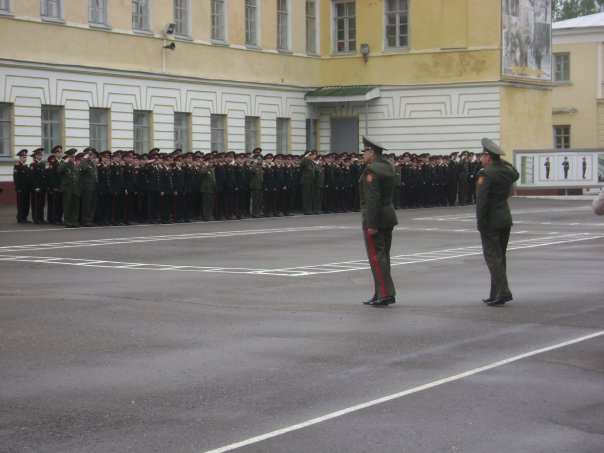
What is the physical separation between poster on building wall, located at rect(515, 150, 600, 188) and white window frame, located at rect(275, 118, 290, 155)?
9554 millimetres

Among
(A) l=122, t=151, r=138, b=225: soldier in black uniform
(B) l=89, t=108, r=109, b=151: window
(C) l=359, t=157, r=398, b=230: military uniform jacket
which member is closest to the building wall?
(B) l=89, t=108, r=109, b=151: window

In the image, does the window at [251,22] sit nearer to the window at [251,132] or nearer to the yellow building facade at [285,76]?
the yellow building facade at [285,76]

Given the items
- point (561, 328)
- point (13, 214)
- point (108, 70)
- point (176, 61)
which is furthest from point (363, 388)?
point (176, 61)

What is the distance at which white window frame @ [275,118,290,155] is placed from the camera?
53469 mm

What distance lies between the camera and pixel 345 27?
183ft

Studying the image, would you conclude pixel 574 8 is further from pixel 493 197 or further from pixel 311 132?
pixel 493 197

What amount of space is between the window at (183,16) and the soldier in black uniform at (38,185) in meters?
17.3

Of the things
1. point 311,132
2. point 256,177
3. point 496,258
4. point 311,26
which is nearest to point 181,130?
point 311,132

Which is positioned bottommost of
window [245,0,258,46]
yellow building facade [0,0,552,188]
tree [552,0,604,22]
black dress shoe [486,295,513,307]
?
black dress shoe [486,295,513,307]

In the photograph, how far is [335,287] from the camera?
16.6 metres

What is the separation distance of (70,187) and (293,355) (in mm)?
19373

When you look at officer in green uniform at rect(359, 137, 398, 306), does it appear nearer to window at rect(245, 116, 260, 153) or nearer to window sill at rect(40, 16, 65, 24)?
window sill at rect(40, 16, 65, 24)

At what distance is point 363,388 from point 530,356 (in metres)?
2.02

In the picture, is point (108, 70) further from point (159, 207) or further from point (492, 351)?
point (492, 351)
